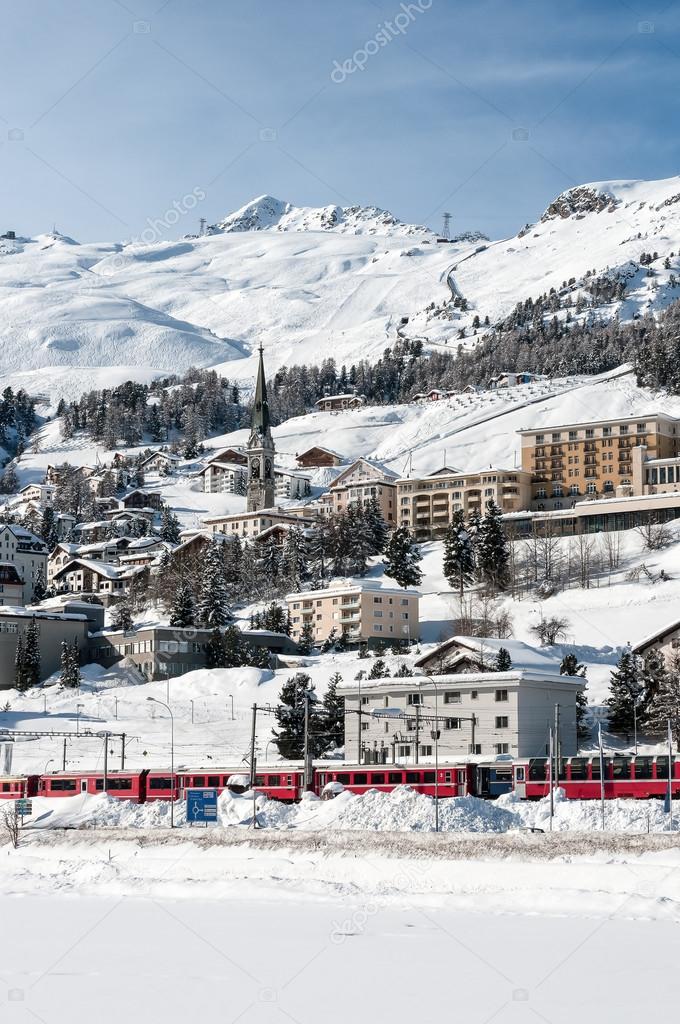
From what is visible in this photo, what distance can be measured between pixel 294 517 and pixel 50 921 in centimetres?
10348

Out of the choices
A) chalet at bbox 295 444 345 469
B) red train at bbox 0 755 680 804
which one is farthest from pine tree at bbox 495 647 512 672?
chalet at bbox 295 444 345 469

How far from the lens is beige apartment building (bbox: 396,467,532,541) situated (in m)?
120

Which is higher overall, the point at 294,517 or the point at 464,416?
the point at 464,416

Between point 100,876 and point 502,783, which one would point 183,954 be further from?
point 502,783

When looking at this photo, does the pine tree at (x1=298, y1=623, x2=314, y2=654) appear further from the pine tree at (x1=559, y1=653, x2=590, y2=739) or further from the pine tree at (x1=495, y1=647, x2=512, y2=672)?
the pine tree at (x1=495, y1=647, x2=512, y2=672)

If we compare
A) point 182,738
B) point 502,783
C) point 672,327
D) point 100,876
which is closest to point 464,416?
point 672,327

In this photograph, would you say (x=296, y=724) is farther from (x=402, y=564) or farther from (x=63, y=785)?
(x=402, y=564)

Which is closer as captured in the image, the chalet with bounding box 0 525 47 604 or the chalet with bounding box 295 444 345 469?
the chalet with bounding box 0 525 47 604

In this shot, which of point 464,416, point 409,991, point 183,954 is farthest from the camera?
point 464,416

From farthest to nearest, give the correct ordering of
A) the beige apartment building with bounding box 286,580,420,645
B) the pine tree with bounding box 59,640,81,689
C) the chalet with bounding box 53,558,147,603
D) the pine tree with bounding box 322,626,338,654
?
the chalet with bounding box 53,558,147,603
the pine tree with bounding box 322,626,338,654
the beige apartment building with bounding box 286,580,420,645
the pine tree with bounding box 59,640,81,689

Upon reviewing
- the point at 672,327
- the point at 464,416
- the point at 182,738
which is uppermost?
the point at 672,327

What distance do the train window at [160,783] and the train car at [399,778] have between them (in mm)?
5681

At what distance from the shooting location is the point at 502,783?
50.3 metres

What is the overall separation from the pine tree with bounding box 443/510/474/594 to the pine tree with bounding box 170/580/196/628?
1803 cm
